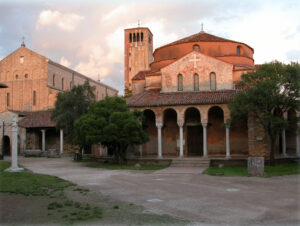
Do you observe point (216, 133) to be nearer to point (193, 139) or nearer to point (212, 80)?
point (193, 139)

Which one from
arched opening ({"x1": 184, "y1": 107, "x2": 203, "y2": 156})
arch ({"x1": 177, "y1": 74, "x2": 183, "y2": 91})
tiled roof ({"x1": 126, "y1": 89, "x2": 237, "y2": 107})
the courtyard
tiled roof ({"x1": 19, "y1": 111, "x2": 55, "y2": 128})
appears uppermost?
arch ({"x1": 177, "y1": 74, "x2": 183, "y2": 91})

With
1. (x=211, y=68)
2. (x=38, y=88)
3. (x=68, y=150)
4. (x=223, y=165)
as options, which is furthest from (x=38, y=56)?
(x=223, y=165)

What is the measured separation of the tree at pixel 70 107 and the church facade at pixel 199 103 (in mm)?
5239

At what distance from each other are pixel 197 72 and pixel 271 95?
8639 mm

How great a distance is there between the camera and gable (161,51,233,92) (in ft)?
89.7

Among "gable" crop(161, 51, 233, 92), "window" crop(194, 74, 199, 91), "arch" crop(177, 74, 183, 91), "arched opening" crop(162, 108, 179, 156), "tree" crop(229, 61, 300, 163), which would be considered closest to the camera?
"tree" crop(229, 61, 300, 163)

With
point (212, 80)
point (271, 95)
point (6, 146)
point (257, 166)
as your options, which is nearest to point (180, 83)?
point (212, 80)

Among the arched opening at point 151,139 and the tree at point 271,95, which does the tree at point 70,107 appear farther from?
the tree at point 271,95

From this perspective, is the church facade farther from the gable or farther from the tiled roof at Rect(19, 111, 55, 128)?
the tiled roof at Rect(19, 111, 55, 128)

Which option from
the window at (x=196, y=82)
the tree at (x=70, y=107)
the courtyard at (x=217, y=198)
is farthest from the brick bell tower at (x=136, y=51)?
the courtyard at (x=217, y=198)

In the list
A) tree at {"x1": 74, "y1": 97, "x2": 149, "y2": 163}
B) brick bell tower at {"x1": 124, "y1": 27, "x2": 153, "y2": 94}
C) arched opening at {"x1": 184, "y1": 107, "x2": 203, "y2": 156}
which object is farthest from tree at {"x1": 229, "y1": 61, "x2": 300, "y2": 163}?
brick bell tower at {"x1": 124, "y1": 27, "x2": 153, "y2": 94}

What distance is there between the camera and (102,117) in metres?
23.3

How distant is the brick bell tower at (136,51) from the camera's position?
64500mm

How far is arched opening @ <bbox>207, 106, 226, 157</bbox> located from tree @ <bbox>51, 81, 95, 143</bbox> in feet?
39.9
